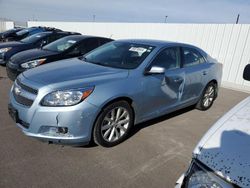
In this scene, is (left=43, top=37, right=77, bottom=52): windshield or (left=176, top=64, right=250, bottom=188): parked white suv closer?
(left=176, top=64, right=250, bottom=188): parked white suv

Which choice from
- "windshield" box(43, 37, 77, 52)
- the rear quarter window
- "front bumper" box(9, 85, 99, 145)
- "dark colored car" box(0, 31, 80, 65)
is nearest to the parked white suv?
"front bumper" box(9, 85, 99, 145)

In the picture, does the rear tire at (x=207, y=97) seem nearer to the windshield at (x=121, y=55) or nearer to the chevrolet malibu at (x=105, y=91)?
the chevrolet malibu at (x=105, y=91)

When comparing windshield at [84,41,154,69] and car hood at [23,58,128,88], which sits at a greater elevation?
windshield at [84,41,154,69]

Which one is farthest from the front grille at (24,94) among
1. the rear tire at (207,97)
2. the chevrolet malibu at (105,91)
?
the rear tire at (207,97)

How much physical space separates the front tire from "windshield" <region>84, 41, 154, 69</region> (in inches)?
29.1

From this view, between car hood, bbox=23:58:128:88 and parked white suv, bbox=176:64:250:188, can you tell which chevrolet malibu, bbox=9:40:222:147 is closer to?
car hood, bbox=23:58:128:88

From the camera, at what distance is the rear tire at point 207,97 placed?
5.38 meters

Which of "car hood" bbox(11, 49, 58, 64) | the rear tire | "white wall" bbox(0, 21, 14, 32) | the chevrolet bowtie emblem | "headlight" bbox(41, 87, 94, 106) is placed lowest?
"white wall" bbox(0, 21, 14, 32)

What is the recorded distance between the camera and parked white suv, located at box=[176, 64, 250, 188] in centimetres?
139

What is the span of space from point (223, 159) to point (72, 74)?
2.47 metres

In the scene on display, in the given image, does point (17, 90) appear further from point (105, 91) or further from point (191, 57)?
point (191, 57)

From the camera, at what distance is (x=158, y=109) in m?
4.10

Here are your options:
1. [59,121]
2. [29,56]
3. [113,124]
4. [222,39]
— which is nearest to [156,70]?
[113,124]

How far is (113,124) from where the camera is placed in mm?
3465
